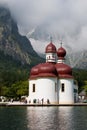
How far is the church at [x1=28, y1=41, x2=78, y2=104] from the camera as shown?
96438mm

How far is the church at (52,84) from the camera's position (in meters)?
96.4

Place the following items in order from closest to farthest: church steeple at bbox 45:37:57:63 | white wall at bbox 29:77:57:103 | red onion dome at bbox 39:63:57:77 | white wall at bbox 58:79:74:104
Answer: white wall at bbox 29:77:57:103 < red onion dome at bbox 39:63:57:77 < white wall at bbox 58:79:74:104 < church steeple at bbox 45:37:57:63

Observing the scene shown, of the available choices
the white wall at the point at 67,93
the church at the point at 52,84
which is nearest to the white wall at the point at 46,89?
the church at the point at 52,84

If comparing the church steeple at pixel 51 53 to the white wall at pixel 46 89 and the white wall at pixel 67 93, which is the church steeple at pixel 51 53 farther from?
the white wall at pixel 46 89

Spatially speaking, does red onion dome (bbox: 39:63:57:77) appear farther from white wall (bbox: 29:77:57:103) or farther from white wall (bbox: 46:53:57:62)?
white wall (bbox: 46:53:57:62)

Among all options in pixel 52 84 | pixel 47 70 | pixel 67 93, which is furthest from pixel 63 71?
pixel 67 93

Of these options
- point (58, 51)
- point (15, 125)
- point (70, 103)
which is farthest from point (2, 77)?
point (15, 125)

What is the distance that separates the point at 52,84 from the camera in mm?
97000

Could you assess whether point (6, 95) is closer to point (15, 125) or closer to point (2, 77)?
point (2, 77)

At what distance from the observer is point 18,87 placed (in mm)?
127312

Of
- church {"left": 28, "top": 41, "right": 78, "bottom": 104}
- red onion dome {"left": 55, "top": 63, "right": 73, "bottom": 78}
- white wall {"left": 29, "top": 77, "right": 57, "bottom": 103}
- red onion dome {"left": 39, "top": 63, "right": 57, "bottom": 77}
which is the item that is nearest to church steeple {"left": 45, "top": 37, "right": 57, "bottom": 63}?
church {"left": 28, "top": 41, "right": 78, "bottom": 104}

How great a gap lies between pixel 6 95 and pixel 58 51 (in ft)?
98.8

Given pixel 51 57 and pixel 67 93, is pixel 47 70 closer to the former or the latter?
pixel 67 93

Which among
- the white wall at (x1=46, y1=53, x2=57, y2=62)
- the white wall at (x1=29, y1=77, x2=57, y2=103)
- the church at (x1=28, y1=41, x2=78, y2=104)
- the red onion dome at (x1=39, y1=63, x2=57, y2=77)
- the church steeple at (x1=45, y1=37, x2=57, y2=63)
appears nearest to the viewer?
the white wall at (x1=29, y1=77, x2=57, y2=103)
